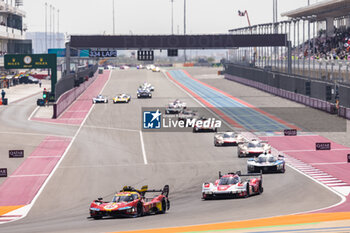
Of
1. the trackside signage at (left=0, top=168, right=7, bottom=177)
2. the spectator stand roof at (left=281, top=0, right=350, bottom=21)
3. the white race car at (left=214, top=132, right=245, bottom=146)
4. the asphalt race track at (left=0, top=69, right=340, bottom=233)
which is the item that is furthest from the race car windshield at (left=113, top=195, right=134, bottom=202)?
the spectator stand roof at (left=281, top=0, right=350, bottom=21)

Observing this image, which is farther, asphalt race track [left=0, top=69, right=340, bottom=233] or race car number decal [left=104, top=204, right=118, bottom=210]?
race car number decal [left=104, top=204, right=118, bottom=210]

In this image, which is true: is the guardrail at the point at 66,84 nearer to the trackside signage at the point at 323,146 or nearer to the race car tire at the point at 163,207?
the trackside signage at the point at 323,146

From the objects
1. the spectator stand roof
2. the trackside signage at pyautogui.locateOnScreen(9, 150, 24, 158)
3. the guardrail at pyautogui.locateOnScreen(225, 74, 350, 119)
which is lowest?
the trackside signage at pyautogui.locateOnScreen(9, 150, 24, 158)

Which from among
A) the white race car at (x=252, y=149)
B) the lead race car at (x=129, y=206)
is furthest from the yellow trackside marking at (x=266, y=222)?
the white race car at (x=252, y=149)

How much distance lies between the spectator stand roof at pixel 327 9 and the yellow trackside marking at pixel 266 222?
76.9 meters

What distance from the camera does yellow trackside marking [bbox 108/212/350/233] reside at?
2384 centimetres

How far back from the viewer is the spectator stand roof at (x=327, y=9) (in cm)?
10312

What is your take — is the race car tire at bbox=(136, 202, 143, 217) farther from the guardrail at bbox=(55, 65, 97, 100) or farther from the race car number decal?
the guardrail at bbox=(55, 65, 97, 100)

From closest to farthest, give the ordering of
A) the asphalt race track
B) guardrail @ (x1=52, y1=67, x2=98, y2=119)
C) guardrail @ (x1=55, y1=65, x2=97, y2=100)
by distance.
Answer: the asphalt race track < guardrail @ (x1=52, y1=67, x2=98, y2=119) < guardrail @ (x1=55, y1=65, x2=97, y2=100)

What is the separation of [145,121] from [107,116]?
7.70 metres

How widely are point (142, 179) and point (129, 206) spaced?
1277 cm

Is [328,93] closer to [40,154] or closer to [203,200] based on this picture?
[40,154]

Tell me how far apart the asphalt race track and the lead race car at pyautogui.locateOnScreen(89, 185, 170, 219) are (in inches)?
12.2

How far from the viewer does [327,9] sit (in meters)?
112
